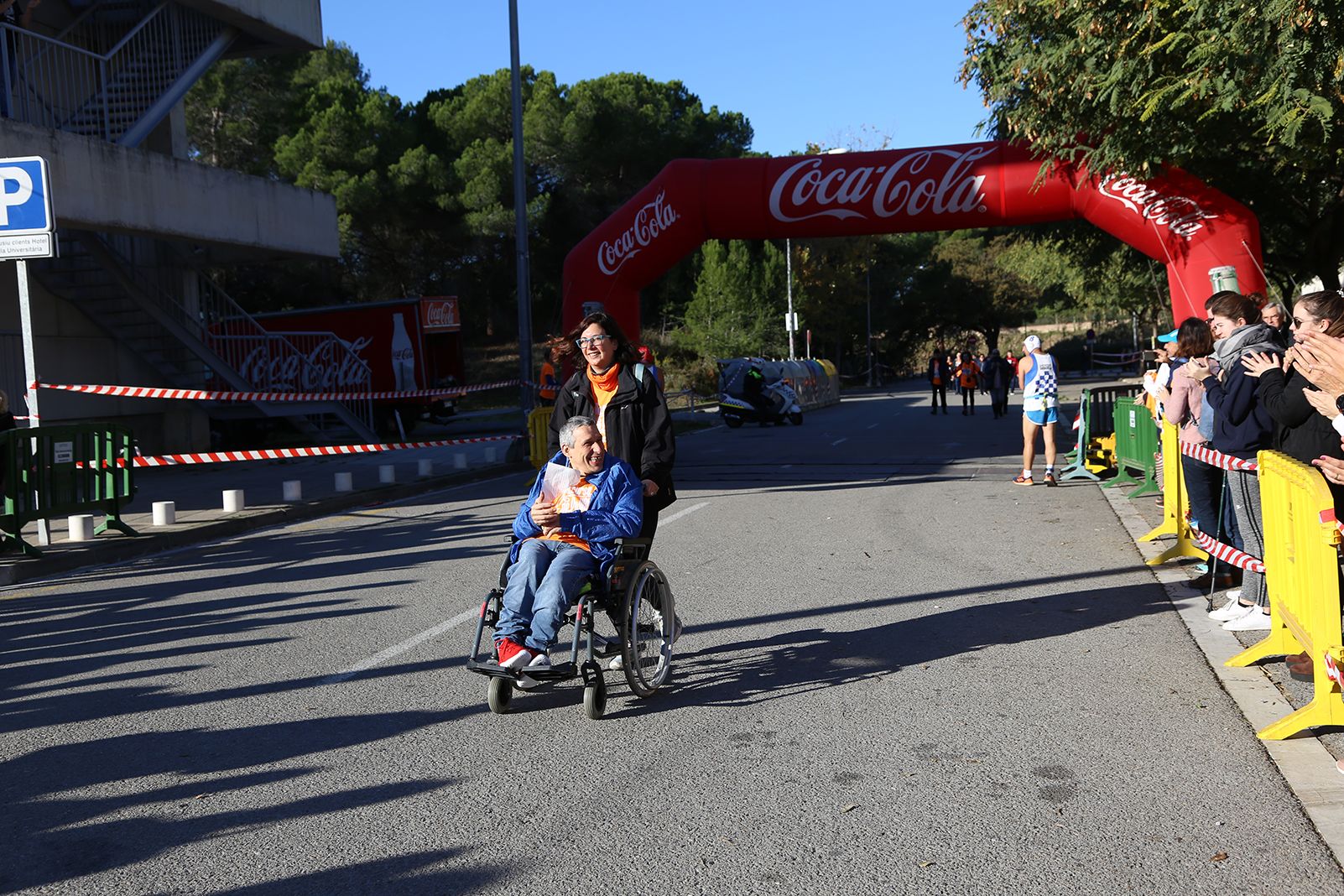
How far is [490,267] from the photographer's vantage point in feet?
193

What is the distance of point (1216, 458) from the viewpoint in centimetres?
727

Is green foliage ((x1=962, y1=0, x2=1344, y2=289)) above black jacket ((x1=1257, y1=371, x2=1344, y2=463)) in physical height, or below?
above

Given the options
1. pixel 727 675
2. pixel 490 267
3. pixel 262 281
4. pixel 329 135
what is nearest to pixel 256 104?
pixel 329 135

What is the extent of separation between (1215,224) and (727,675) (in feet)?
38.7

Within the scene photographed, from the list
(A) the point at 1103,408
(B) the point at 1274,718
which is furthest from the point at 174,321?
(B) the point at 1274,718

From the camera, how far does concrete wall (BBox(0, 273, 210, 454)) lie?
1962 cm

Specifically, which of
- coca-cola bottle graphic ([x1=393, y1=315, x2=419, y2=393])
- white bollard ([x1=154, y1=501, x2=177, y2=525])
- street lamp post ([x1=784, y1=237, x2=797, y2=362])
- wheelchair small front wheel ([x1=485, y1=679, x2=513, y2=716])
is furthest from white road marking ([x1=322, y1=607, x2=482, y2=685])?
street lamp post ([x1=784, y1=237, x2=797, y2=362])

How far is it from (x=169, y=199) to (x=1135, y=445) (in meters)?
13.7

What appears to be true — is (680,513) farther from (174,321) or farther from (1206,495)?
(174,321)

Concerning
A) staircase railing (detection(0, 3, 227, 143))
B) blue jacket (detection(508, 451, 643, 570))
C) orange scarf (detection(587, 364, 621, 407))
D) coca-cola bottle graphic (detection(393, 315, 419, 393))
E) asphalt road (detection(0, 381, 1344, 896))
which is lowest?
asphalt road (detection(0, 381, 1344, 896))

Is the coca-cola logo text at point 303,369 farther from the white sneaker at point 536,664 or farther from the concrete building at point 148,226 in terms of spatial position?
the white sneaker at point 536,664

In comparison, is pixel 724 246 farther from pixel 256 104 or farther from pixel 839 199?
pixel 839 199

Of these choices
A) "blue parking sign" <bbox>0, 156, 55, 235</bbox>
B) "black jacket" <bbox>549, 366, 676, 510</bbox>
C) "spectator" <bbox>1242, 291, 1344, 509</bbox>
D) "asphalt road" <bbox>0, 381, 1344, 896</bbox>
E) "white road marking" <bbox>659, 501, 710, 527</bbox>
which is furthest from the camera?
"white road marking" <bbox>659, 501, 710, 527</bbox>

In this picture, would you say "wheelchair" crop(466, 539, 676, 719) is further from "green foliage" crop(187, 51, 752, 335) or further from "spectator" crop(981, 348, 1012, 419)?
"green foliage" crop(187, 51, 752, 335)
